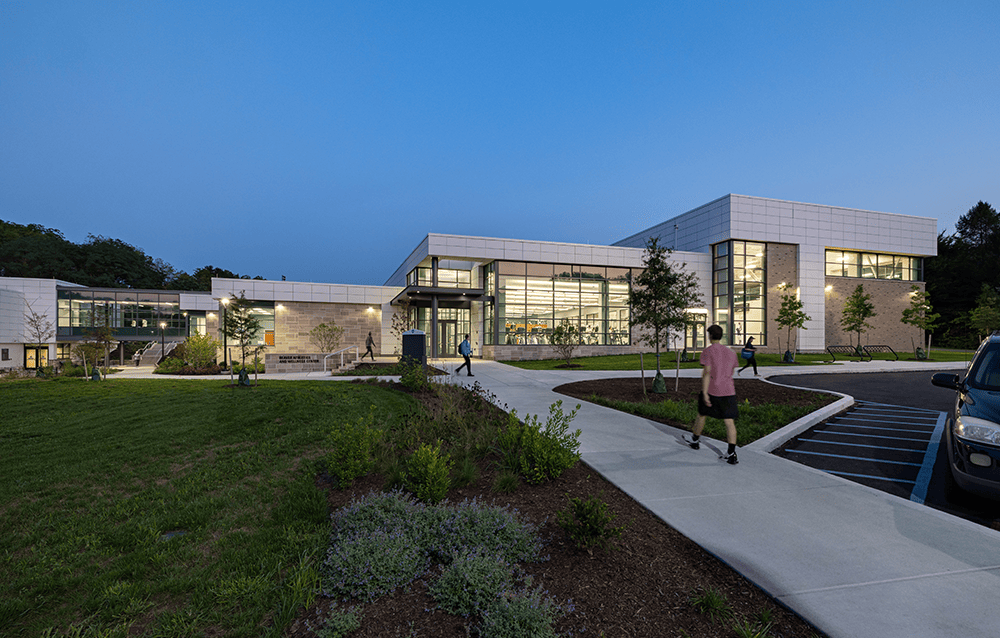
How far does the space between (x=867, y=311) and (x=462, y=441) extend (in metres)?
35.5

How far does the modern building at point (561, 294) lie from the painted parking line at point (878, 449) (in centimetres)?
2064

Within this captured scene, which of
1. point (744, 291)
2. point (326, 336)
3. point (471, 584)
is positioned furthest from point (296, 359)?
point (744, 291)

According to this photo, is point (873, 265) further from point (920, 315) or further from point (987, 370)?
point (987, 370)

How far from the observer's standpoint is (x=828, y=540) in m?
3.44

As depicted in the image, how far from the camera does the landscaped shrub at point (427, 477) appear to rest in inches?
164

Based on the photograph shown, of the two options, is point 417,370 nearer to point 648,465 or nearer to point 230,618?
point 648,465

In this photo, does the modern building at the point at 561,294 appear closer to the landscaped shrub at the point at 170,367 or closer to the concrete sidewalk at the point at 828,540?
the landscaped shrub at the point at 170,367

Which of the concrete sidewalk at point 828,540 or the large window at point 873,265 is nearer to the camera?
the concrete sidewalk at point 828,540

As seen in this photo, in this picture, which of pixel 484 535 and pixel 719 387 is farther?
pixel 719 387

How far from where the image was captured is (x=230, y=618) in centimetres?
274

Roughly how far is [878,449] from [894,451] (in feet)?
0.63

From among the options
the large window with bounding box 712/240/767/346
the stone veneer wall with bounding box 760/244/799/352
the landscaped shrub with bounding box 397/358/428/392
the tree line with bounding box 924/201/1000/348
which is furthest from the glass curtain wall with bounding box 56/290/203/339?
the tree line with bounding box 924/201/1000/348

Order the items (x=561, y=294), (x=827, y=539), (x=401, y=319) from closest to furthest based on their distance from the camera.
A: (x=827, y=539)
(x=561, y=294)
(x=401, y=319)

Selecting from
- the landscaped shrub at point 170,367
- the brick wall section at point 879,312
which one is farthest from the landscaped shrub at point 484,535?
the brick wall section at point 879,312
